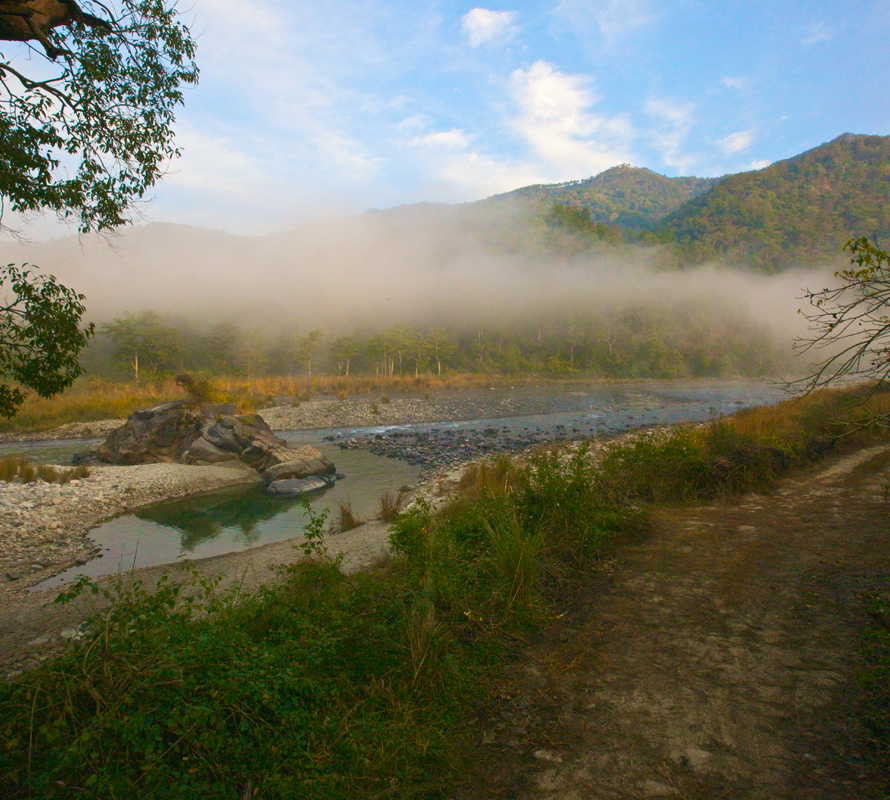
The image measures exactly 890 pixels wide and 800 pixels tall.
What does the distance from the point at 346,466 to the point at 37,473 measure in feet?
29.8

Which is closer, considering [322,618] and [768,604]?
[322,618]

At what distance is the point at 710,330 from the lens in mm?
82562

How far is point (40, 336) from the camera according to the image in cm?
518

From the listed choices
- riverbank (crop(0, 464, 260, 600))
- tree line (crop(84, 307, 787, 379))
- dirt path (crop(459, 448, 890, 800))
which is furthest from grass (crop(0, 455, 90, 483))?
tree line (crop(84, 307, 787, 379))

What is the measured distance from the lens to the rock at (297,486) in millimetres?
14547

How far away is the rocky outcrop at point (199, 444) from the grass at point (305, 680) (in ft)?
37.9

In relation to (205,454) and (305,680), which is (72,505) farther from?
(305,680)

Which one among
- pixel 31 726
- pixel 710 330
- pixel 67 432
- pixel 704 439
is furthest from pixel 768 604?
pixel 710 330

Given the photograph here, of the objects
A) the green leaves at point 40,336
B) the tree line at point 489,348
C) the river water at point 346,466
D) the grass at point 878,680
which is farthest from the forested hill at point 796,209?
the green leaves at point 40,336

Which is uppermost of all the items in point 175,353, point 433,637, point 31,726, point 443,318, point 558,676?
point 443,318

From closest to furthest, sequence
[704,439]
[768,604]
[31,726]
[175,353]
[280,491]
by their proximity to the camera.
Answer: [31,726] < [768,604] < [704,439] < [280,491] < [175,353]

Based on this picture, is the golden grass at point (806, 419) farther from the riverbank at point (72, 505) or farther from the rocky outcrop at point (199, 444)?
the riverbank at point (72, 505)

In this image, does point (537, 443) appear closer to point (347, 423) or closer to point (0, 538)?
point (347, 423)

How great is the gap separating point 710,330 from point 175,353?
76.7 m
